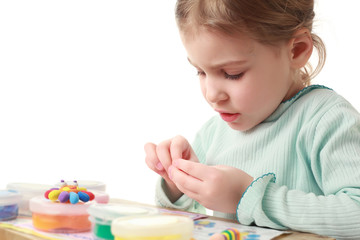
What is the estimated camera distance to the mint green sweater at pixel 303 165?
70 cm

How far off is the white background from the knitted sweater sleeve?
96 centimetres

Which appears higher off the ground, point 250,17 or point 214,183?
point 250,17

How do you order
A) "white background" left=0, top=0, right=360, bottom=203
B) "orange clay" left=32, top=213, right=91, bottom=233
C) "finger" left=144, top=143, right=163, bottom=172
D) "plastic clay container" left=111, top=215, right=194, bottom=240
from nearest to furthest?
"plastic clay container" left=111, top=215, right=194, bottom=240 → "orange clay" left=32, top=213, right=91, bottom=233 → "finger" left=144, top=143, right=163, bottom=172 → "white background" left=0, top=0, right=360, bottom=203

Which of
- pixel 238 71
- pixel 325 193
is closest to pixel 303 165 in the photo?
pixel 325 193

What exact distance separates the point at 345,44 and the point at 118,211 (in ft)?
3.81

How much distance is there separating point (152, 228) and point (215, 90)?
370 millimetres

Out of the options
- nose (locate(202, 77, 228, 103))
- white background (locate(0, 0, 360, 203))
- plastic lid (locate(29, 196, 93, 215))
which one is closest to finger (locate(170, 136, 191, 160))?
nose (locate(202, 77, 228, 103))

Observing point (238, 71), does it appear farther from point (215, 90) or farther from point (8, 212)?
point (8, 212)

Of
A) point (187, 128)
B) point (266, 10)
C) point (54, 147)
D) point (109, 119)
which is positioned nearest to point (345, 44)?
point (187, 128)

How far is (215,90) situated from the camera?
83cm

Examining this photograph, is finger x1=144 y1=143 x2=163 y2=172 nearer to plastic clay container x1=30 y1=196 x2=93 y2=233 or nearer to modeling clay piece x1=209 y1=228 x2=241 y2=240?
plastic clay container x1=30 y1=196 x2=93 y2=233

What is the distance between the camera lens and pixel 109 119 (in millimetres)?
1863

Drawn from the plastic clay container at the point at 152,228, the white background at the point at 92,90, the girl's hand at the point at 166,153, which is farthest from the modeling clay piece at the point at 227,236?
the white background at the point at 92,90

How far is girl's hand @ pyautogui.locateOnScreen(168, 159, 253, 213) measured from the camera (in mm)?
723
